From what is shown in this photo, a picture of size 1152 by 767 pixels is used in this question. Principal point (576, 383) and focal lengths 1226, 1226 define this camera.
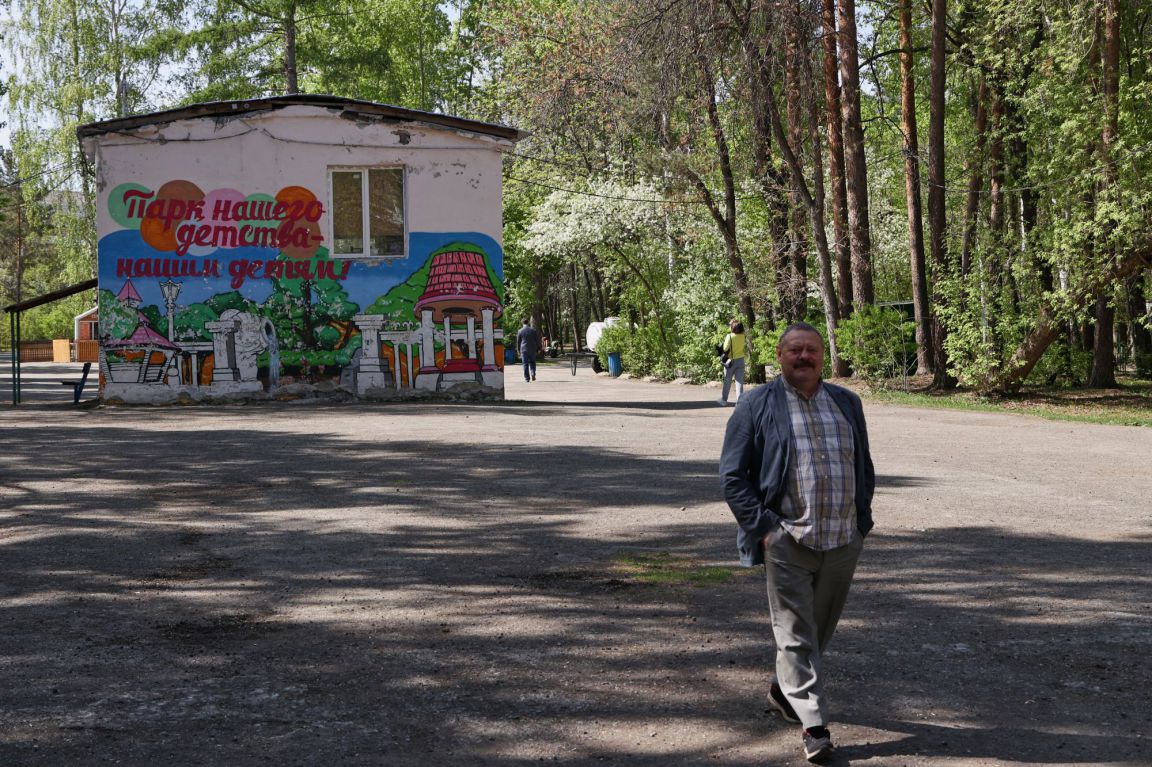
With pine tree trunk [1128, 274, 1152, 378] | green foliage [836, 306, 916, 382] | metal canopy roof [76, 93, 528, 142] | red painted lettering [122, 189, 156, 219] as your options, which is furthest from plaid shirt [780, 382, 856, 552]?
pine tree trunk [1128, 274, 1152, 378]

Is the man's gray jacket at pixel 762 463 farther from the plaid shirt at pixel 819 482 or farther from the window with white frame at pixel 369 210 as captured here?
the window with white frame at pixel 369 210

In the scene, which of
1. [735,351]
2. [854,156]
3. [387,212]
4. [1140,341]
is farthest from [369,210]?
[1140,341]

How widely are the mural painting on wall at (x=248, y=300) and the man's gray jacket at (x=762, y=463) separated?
1843 centimetres

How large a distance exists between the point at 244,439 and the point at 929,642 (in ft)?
37.8

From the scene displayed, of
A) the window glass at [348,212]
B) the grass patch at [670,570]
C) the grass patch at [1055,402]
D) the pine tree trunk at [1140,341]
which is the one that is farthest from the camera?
the pine tree trunk at [1140,341]

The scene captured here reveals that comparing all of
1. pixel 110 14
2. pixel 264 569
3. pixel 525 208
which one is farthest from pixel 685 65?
pixel 110 14

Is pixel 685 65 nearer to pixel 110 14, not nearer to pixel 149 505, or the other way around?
pixel 149 505

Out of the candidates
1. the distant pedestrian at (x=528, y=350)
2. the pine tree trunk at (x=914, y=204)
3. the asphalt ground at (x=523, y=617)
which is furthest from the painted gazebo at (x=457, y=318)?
the distant pedestrian at (x=528, y=350)

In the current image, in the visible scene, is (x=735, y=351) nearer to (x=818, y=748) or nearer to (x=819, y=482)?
(x=819, y=482)

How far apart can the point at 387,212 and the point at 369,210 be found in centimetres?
33

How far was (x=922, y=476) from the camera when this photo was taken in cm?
1258

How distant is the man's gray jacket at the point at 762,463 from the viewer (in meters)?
4.68

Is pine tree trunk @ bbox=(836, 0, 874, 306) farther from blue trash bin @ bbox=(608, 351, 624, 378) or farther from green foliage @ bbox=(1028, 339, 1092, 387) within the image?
blue trash bin @ bbox=(608, 351, 624, 378)

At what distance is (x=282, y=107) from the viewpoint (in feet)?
73.7
